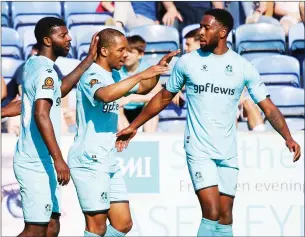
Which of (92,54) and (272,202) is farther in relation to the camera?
(272,202)

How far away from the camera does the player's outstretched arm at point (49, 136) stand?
7484 mm

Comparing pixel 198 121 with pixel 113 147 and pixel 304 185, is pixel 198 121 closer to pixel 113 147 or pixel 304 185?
pixel 113 147

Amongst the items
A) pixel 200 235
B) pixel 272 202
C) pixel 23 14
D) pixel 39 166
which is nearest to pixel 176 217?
pixel 272 202

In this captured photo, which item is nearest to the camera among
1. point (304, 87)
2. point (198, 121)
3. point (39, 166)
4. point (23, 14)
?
point (39, 166)

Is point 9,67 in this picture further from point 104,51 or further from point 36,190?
point 36,190

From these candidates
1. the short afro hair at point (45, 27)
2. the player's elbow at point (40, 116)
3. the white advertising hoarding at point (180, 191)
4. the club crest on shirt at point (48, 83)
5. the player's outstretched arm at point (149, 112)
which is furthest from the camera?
the white advertising hoarding at point (180, 191)

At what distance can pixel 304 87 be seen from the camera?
40.5 ft

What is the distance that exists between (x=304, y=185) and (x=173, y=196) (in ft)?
4.73

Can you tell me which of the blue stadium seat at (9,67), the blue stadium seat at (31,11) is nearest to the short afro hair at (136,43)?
the blue stadium seat at (9,67)

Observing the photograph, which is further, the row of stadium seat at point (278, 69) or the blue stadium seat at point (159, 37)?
the blue stadium seat at point (159, 37)

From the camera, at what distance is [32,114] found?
7.93m

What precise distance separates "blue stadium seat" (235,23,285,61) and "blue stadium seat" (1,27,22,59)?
285 cm

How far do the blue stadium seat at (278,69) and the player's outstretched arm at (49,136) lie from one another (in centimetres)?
526

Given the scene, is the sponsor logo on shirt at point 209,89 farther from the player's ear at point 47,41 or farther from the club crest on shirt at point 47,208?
the club crest on shirt at point 47,208
